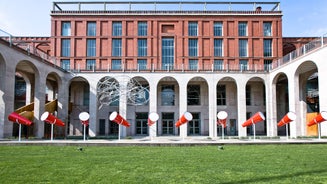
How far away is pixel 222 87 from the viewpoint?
40.2 metres

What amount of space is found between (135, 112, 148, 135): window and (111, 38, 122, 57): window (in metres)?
10.1

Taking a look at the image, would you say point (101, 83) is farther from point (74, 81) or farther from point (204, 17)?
point (204, 17)

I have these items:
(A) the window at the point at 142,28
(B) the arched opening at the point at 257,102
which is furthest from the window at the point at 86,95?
(B) the arched opening at the point at 257,102

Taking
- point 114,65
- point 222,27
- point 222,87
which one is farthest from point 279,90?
point 114,65

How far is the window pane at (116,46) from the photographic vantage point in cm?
4256

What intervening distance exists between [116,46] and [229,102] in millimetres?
18885

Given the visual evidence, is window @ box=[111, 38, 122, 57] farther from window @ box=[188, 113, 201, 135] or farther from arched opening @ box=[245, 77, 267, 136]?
arched opening @ box=[245, 77, 267, 136]

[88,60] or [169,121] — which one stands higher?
[88,60]

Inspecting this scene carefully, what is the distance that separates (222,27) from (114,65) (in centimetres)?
1759

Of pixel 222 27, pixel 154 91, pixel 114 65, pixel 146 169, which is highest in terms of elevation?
pixel 222 27

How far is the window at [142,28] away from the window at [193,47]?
22.7 ft

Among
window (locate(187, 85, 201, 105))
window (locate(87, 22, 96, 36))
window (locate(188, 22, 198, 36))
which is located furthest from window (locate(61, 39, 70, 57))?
window (locate(187, 85, 201, 105))

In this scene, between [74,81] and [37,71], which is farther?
[74,81]

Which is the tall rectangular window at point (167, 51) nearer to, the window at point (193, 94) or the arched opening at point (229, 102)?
the window at point (193, 94)
